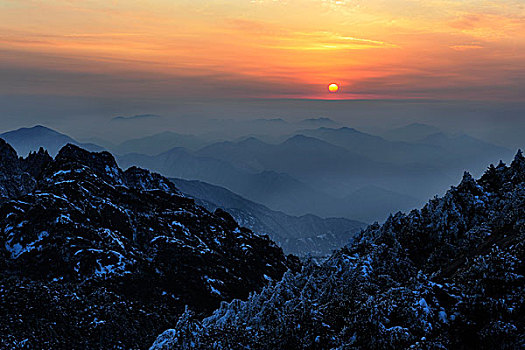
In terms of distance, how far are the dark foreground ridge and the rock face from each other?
29.5 meters

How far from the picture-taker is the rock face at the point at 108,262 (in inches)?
3494

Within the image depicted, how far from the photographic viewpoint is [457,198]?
9475 cm

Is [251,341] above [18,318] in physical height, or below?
above

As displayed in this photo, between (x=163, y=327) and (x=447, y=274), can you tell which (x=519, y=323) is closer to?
(x=447, y=274)

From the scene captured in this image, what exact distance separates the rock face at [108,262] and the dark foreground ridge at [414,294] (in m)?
29.5

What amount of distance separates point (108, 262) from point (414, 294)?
4063 inches

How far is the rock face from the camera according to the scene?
88.8 metres

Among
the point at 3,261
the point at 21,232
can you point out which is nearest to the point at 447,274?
the point at 3,261

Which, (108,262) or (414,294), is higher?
(414,294)

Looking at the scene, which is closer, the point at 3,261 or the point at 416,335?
the point at 416,335

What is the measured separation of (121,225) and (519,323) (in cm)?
13519

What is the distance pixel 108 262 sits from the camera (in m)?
124

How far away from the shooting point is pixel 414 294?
39812mm

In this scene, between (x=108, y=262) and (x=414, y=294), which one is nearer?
(x=414, y=294)
